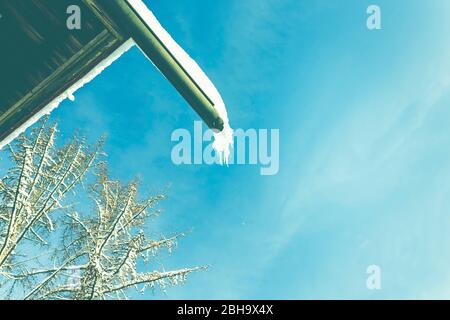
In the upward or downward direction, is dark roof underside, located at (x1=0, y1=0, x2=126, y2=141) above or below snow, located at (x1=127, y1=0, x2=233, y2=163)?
above

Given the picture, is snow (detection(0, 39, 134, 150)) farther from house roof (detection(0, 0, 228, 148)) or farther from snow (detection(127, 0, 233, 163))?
snow (detection(127, 0, 233, 163))

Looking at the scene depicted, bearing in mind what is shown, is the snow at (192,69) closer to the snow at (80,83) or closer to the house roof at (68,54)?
the house roof at (68,54)

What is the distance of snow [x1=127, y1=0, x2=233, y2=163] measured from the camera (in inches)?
64.8

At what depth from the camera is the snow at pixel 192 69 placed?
1646mm

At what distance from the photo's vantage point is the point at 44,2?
6.18ft

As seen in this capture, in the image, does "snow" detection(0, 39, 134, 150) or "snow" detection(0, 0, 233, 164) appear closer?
→ "snow" detection(0, 0, 233, 164)

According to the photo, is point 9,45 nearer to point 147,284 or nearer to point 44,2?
point 44,2

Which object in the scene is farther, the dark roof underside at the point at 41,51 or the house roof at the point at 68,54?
the dark roof underside at the point at 41,51

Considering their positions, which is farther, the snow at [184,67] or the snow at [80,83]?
the snow at [80,83]

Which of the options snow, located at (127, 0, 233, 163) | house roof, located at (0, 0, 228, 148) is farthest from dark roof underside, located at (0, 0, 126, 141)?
snow, located at (127, 0, 233, 163)

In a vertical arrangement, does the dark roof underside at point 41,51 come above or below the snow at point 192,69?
Answer: above

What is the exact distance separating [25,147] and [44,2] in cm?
1052

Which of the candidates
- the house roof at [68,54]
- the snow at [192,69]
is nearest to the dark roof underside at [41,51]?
the house roof at [68,54]
